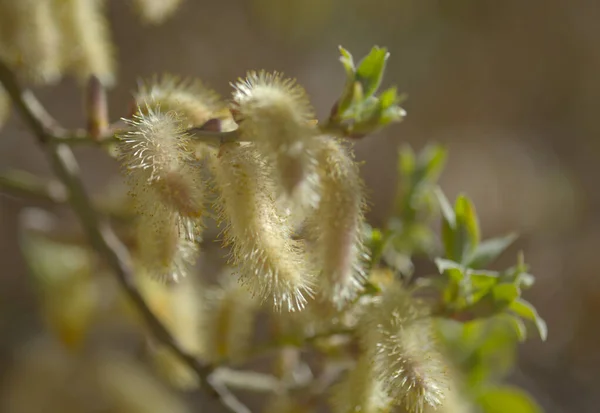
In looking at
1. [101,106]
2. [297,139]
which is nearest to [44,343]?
[101,106]

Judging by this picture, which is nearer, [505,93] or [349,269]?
[349,269]

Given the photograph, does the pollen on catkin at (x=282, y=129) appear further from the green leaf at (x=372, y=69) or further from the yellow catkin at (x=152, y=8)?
the yellow catkin at (x=152, y=8)

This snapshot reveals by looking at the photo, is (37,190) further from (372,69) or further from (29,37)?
(372,69)

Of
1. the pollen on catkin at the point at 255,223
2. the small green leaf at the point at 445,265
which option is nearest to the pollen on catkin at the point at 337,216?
the pollen on catkin at the point at 255,223

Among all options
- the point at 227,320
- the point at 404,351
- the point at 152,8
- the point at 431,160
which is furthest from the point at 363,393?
the point at 152,8

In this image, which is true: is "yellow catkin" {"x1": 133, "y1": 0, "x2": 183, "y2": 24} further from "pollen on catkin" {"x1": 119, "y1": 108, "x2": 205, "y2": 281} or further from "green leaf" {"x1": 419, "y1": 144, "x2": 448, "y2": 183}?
"green leaf" {"x1": 419, "y1": 144, "x2": 448, "y2": 183}

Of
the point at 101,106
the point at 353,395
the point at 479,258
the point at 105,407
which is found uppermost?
the point at 101,106

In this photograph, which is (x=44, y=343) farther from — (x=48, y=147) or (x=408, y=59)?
(x=408, y=59)

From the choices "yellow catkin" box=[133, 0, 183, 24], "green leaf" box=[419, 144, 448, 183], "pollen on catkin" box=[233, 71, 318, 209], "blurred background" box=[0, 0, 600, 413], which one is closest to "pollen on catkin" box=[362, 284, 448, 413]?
"pollen on catkin" box=[233, 71, 318, 209]
